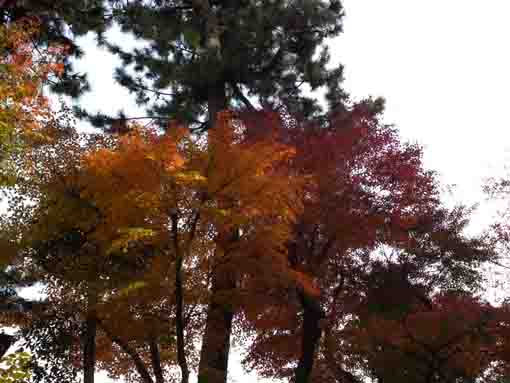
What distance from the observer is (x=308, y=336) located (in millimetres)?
13938

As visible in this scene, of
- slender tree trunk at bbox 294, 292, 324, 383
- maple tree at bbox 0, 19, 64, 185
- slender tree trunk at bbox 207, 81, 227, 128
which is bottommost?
slender tree trunk at bbox 294, 292, 324, 383

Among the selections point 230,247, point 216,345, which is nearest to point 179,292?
point 230,247

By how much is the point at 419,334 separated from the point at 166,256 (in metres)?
7.68

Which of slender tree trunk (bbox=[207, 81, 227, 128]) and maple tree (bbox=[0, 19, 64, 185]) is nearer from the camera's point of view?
maple tree (bbox=[0, 19, 64, 185])

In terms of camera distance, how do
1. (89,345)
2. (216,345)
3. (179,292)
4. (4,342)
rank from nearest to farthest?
(179,292)
(4,342)
(89,345)
(216,345)

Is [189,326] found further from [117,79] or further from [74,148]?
[117,79]

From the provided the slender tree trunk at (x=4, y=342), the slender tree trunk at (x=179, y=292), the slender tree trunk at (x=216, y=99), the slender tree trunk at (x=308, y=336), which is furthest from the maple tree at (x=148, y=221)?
the slender tree trunk at (x=216, y=99)

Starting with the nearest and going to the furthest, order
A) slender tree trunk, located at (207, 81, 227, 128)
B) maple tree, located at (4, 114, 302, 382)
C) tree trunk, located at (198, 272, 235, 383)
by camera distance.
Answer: maple tree, located at (4, 114, 302, 382), tree trunk, located at (198, 272, 235, 383), slender tree trunk, located at (207, 81, 227, 128)

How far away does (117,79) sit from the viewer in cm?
1880

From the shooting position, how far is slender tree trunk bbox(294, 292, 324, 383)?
45.0 feet

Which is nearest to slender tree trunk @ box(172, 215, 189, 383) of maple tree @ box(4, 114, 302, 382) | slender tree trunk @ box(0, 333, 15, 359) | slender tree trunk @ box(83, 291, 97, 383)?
maple tree @ box(4, 114, 302, 382)

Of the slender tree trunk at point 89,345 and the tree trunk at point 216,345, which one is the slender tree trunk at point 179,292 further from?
the slender tree trunk at point 89,345

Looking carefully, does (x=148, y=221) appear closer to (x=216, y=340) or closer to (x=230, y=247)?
(x=230, y=247)

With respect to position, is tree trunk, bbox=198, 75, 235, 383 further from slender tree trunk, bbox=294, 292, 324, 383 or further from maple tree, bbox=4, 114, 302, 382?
slender tree trunk, bbox=294, 292, 324, 383
